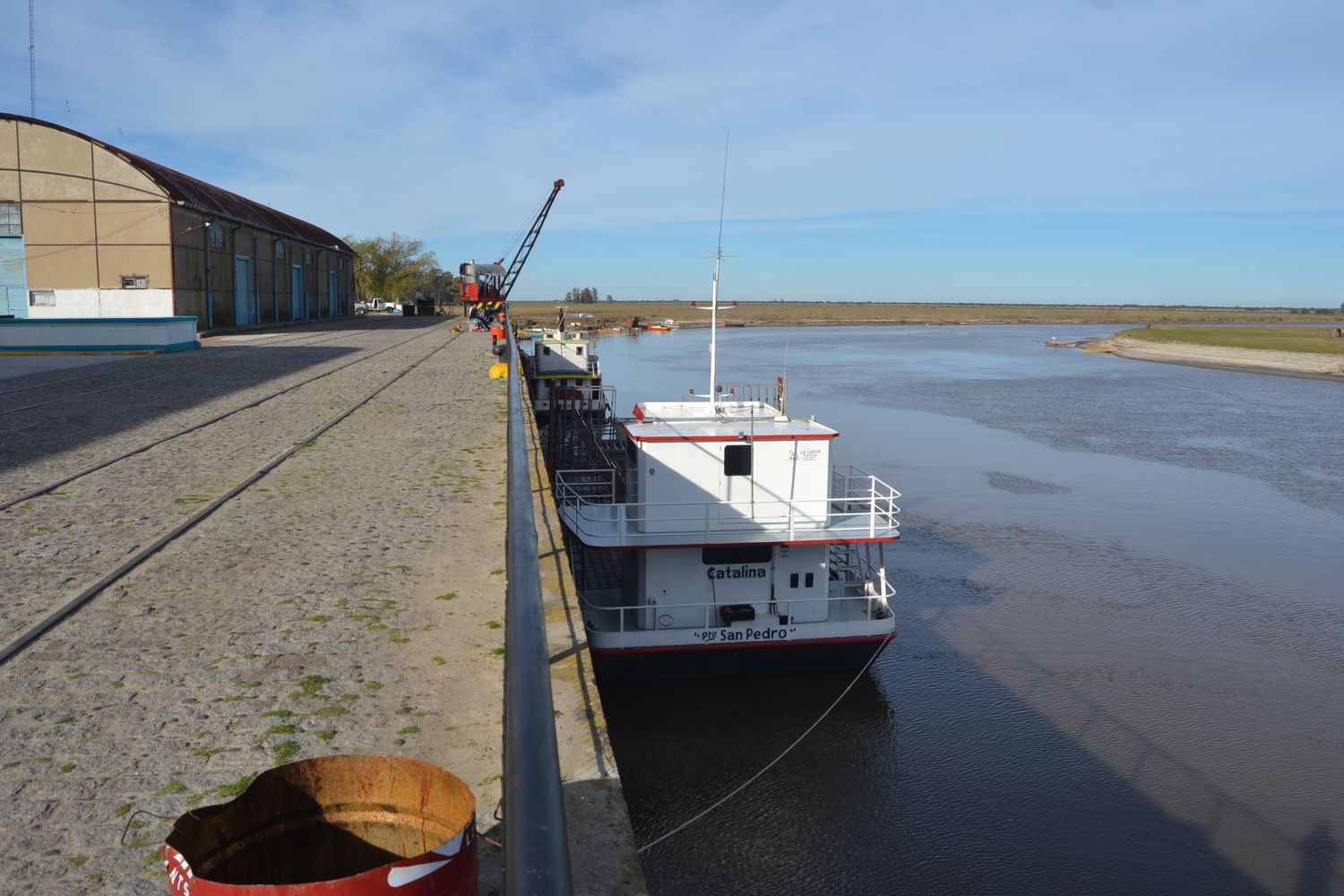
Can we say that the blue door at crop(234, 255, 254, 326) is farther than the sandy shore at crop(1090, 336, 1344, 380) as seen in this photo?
No

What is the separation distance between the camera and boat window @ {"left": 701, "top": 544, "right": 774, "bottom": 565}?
16359 mm

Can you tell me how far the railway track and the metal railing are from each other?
5353mm

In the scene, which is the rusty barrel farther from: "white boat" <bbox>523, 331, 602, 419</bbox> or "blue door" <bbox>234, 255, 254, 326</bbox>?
"blue door" <bbox>234, 255, 254, 326</bbox>

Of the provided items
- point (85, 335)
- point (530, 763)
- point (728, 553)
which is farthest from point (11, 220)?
point (530, 763)

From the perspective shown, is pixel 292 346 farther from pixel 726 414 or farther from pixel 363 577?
pixel 363 577

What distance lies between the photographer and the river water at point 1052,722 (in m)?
12.8

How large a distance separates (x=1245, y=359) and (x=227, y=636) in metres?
96.4

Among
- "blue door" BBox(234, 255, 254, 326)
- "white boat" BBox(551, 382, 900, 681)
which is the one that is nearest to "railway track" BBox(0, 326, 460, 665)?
"white boat" BBox(551, 382, 900, 681)

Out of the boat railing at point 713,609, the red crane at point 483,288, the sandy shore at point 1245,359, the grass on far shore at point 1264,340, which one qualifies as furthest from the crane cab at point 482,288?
the grass on far shore at point 1264,340

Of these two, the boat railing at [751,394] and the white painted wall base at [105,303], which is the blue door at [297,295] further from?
the boat railing at [751,394]

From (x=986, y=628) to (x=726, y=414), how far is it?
6.85 metres

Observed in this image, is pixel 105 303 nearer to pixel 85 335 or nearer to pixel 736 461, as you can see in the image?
pixel 85 335

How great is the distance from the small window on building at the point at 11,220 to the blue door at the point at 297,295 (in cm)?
2334

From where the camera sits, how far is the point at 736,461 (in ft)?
54.2
